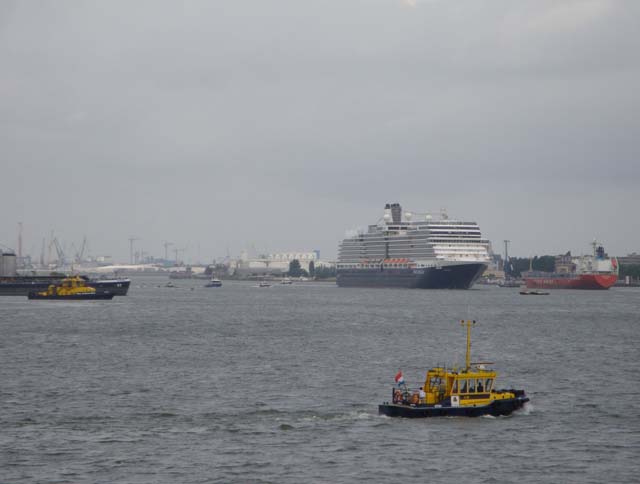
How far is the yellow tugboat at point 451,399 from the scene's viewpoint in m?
46.2

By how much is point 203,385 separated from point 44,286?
434ft

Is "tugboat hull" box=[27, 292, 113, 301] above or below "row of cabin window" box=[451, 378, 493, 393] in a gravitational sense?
above

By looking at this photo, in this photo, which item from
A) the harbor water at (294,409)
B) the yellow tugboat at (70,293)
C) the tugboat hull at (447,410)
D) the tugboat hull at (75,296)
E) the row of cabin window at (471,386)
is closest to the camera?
the harbor water at (294,409)

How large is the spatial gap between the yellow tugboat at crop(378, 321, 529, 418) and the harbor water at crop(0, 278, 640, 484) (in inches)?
20.0

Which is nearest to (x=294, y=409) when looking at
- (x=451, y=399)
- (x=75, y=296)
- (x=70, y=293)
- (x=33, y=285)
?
(x=451, y=399)

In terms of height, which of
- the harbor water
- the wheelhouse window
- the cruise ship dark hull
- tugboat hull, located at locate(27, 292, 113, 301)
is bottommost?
the harbor water

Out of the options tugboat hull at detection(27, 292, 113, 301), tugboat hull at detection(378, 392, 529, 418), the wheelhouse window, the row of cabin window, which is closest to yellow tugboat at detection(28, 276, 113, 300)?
tugboat hull at detection(27, 292, 113, 301)

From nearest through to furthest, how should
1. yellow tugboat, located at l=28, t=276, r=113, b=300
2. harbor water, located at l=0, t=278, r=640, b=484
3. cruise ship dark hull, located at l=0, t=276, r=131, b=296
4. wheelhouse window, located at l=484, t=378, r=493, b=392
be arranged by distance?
harbor water, located at l=0, t=278, r=640, b=484
wheelhouse window, located at l=484, t=378, r=493, b=392
yellow tugboat, located at l=28, t=276, r=113, b=300
cruise ship dark hull, located at l=0, t=276, r=131, b=296

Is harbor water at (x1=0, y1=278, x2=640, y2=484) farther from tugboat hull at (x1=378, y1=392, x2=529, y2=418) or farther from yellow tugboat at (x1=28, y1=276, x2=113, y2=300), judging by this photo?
yellow tugboat at (x1=28, y1=276, x2=113, y2=300)

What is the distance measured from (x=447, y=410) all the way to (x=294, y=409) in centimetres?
762

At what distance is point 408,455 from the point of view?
3978 cm

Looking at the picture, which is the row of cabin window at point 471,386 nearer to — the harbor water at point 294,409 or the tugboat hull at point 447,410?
the tugboat hull at point 447,410

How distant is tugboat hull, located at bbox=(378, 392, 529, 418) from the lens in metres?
46.1

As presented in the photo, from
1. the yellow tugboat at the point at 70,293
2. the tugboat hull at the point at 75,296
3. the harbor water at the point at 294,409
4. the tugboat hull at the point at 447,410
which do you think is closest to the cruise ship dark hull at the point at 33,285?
the yellow tugboat at the point at 70,293
